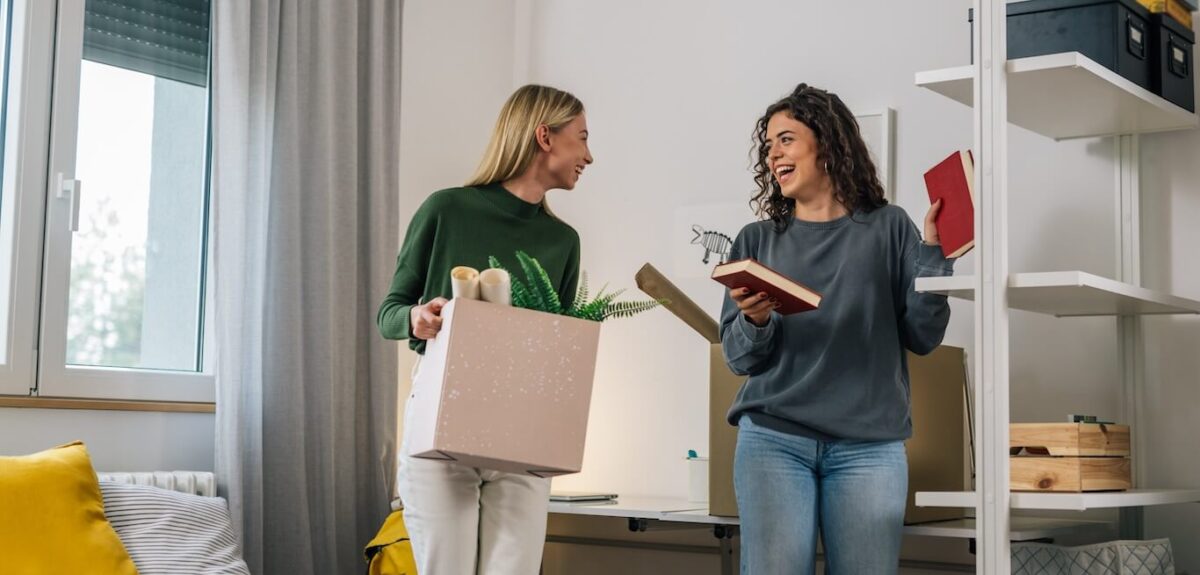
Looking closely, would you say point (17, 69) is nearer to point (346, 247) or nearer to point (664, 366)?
point (346, 247)

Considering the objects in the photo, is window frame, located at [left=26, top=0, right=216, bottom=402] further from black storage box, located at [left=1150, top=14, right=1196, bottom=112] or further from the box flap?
black storage box, located at [left=1150, top=14, right=1196, bottom=112]

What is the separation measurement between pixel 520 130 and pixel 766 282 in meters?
0.49

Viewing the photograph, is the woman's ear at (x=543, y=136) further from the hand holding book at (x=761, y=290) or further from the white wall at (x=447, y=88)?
the white wall at (x=447, y=88)

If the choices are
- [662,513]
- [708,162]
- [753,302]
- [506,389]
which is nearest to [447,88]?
[708,162]

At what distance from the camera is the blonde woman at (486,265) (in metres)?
1.78

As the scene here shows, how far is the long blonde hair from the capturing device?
201 centimetres

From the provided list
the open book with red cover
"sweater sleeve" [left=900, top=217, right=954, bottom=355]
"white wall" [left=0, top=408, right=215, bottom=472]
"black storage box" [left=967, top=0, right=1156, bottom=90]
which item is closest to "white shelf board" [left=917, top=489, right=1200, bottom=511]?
"sweater sleeve" [left=900, top=217, right=954, bottom=355]

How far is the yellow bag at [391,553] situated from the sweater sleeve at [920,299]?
1.29 m

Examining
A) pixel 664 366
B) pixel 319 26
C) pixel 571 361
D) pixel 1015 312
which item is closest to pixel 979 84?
pixel 571 361

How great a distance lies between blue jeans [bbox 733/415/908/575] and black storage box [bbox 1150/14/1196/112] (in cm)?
98

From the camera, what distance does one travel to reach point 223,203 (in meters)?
2.86

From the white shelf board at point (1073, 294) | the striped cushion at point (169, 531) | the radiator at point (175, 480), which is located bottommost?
the striped cushion at point (169, 531)

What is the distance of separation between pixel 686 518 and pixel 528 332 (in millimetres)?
1073

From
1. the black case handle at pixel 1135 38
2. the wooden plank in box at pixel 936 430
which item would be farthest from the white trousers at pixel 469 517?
the black case handle at pixel 1135 38
